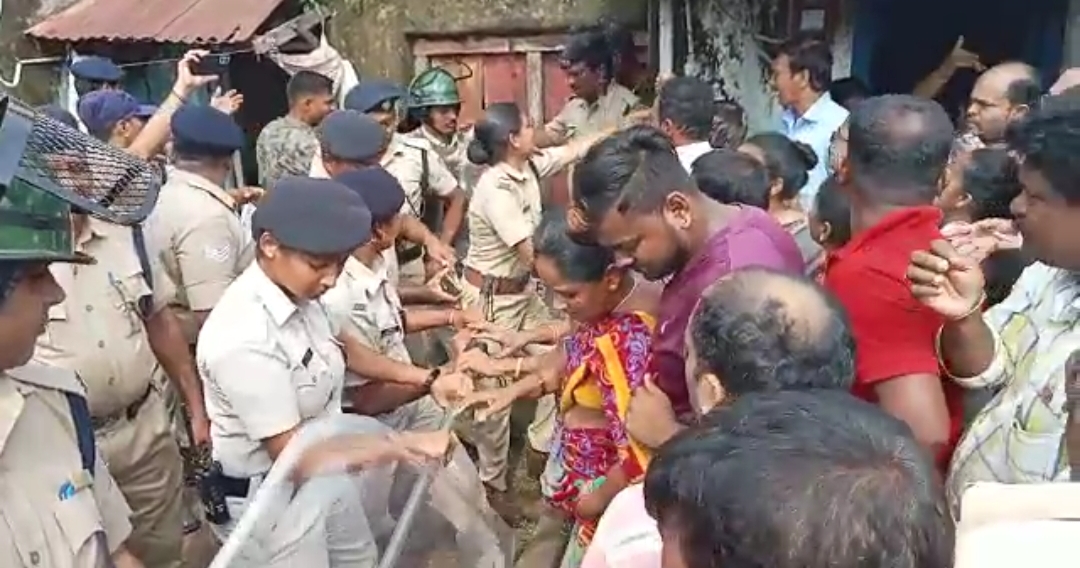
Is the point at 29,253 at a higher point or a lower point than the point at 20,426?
higher

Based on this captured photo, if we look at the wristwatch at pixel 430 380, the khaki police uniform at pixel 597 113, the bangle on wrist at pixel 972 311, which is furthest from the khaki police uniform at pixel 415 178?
the bangle on wrist at pixel 972 311

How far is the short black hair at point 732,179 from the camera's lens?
3.72 metres

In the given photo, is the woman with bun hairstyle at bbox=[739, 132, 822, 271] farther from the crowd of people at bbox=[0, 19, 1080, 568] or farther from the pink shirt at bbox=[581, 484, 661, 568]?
the pink shirt at bbox=[581, 484, 661, 568]

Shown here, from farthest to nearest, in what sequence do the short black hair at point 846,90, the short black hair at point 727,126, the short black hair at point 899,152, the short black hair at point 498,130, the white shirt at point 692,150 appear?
the short black hair at point 846,90 → the short black hair at point 727,126 → the short black hair at point 498,130 → the white shirt at point 692,150 → the short black hair at point 899,152

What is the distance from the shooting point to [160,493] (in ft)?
12.6

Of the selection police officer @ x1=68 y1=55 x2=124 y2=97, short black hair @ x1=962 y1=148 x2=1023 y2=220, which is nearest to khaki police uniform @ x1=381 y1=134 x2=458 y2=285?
police officer @ x1=68 y1=55 x2=124 y2=97

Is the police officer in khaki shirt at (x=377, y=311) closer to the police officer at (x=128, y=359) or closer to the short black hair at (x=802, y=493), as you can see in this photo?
the police officer at (x=128, y=359)

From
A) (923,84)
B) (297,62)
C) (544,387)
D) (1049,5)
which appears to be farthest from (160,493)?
(1049,5)

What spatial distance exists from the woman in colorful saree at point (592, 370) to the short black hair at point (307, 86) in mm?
3416

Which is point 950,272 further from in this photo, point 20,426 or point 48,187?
point 20,426

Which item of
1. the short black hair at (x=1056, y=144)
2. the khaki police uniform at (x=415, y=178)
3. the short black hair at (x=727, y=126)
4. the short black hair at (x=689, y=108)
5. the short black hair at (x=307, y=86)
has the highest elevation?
the short black hair at (x=1056, y=144)

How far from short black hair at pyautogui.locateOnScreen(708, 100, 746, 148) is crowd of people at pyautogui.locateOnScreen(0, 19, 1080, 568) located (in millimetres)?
750

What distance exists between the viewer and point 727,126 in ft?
20.3

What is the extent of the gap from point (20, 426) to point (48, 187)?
54 cm
